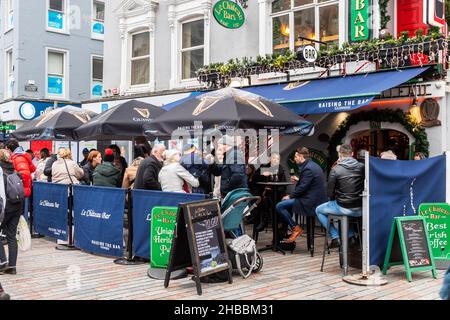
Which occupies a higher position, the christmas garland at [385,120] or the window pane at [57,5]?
the window pane at [57,5]

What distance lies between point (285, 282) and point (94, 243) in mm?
3495

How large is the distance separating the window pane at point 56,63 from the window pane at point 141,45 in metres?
8.38

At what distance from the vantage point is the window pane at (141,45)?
55.0 ft

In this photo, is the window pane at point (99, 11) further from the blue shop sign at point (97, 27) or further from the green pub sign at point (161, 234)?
the green pub sign at point (161, 234)

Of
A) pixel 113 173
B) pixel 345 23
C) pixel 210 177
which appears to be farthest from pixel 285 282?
pixel 345 23

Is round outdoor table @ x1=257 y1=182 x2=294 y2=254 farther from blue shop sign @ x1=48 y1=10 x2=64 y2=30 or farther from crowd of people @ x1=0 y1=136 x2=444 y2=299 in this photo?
blue shop sign @ x1=48 y1=10 x2=64 y2=30

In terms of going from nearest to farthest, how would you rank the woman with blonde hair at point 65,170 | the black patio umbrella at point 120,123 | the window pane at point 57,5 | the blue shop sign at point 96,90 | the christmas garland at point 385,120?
the black patio umbrella at point 120,123 < the woman with blonde hair at point 65,170 < the christmas garland at point 385,120 < the window pane at point 57,5 < the blue shop sign at point 96,90

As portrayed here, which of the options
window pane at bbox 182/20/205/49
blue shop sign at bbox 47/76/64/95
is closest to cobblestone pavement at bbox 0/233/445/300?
window pane at bbox 182/20/205/49

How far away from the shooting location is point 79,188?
904 centimetres

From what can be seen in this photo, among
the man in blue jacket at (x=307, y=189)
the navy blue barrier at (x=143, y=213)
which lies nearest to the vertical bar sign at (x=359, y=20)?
the man in blue jacket at (x=307, y=189)

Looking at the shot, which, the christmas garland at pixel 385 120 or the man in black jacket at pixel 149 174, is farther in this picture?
the christmas garland at pixel 385 120

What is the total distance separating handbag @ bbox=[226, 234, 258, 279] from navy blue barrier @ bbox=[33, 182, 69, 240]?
12.4 feet

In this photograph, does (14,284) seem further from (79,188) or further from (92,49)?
(92,49)

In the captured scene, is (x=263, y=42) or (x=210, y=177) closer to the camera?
(x=210, y=177)
